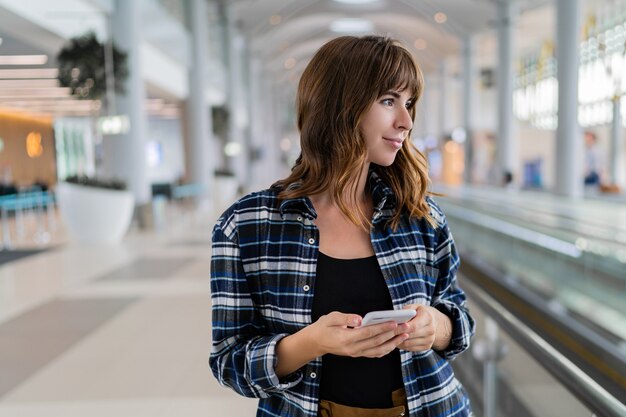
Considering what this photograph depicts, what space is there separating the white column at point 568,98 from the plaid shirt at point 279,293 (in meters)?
18.0

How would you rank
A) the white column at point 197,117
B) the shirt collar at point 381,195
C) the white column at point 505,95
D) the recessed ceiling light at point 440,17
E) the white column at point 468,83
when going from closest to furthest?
1. the shirt collar at point 381,195
2. the white column at point 197,117
3. the white column at point 505,95
4. the white column at point 468,83
5. the recessed ceiling light at point 440,17

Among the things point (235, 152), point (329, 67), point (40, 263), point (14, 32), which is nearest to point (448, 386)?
point (329, 67)

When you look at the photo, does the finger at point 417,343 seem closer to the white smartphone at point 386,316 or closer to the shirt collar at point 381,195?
the white smartphone at point 386,316

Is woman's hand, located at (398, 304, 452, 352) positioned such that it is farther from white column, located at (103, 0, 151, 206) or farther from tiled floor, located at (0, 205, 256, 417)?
white column, located at (103, 0, 151, 206)

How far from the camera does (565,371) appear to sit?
99.0 inches

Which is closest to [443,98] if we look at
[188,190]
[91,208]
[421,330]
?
[188,190]

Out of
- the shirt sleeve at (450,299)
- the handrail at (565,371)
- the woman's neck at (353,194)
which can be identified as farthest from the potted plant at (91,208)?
the shirt sleeve at (450,299)

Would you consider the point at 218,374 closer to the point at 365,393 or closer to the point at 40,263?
the point at 365,393

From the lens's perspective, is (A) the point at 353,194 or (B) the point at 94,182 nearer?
(A) the point at 353,194

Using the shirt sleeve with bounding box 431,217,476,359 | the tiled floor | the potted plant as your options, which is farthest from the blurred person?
the shirt sleeve with bounding box 431,217,476,359

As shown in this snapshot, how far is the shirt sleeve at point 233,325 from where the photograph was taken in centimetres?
157

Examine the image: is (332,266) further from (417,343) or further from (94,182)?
(94,182)

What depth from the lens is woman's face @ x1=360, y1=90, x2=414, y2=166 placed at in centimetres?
161

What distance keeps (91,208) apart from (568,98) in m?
12.9
